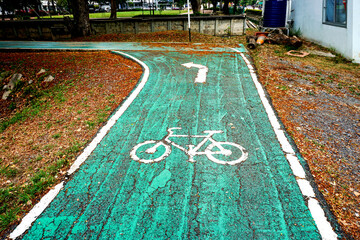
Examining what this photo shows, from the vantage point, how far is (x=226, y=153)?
13.4 ft

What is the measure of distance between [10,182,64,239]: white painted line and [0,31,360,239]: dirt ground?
13cm

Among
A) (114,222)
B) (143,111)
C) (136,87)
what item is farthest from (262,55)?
(114,222)

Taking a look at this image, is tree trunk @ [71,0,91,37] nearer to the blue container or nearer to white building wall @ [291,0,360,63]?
the blue container

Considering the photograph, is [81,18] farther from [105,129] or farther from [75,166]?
[75,166]

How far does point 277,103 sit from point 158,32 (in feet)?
47.4

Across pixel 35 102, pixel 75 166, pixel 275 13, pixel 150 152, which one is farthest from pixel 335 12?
pixel 35 102

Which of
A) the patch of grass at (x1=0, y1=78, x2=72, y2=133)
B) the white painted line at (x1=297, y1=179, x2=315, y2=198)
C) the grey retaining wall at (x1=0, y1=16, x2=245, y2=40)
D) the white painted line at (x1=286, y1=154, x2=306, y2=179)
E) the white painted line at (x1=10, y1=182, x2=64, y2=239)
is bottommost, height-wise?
the white painted line at (x1=10, y1=182, x2=64, y2=239)

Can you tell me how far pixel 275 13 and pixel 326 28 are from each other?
5.11 metres

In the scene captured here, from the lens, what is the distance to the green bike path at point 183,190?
2.79m

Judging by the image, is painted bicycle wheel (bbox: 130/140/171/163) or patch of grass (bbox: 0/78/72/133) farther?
patch of grass (bbox: 0/78/72/133)

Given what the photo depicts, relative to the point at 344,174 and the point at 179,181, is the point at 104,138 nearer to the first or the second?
the point at 179,181

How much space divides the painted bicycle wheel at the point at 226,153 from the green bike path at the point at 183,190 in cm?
3

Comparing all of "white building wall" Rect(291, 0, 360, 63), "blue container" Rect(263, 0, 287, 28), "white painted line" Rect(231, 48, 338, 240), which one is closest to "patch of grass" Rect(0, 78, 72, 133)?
"white painted line" Rect(231, 48, 338, 240)

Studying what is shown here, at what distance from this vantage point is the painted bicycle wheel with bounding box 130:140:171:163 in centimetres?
404
